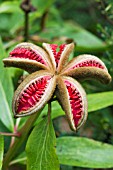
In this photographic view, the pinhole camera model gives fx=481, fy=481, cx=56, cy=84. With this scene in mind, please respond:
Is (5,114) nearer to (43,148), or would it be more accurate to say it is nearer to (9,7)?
(43,148)

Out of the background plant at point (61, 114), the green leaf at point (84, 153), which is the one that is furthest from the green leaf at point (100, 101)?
the green leaf at point (84, 153)

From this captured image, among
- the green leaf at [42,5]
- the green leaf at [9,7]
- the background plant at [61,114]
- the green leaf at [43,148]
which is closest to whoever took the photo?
the green leaf at [43,148]

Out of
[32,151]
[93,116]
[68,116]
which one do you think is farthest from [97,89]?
[68,116]

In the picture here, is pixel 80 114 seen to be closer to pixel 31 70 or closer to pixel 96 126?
pixel 31 70

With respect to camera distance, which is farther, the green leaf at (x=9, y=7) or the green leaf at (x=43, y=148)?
the green leaf at (x=9, y=7)

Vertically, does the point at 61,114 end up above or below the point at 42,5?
below

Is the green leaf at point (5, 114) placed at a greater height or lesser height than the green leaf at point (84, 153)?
greater

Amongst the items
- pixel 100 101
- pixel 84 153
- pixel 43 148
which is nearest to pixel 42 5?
pixel 100 101

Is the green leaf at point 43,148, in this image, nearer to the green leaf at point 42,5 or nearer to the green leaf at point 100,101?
the green leaf at point 100,101
